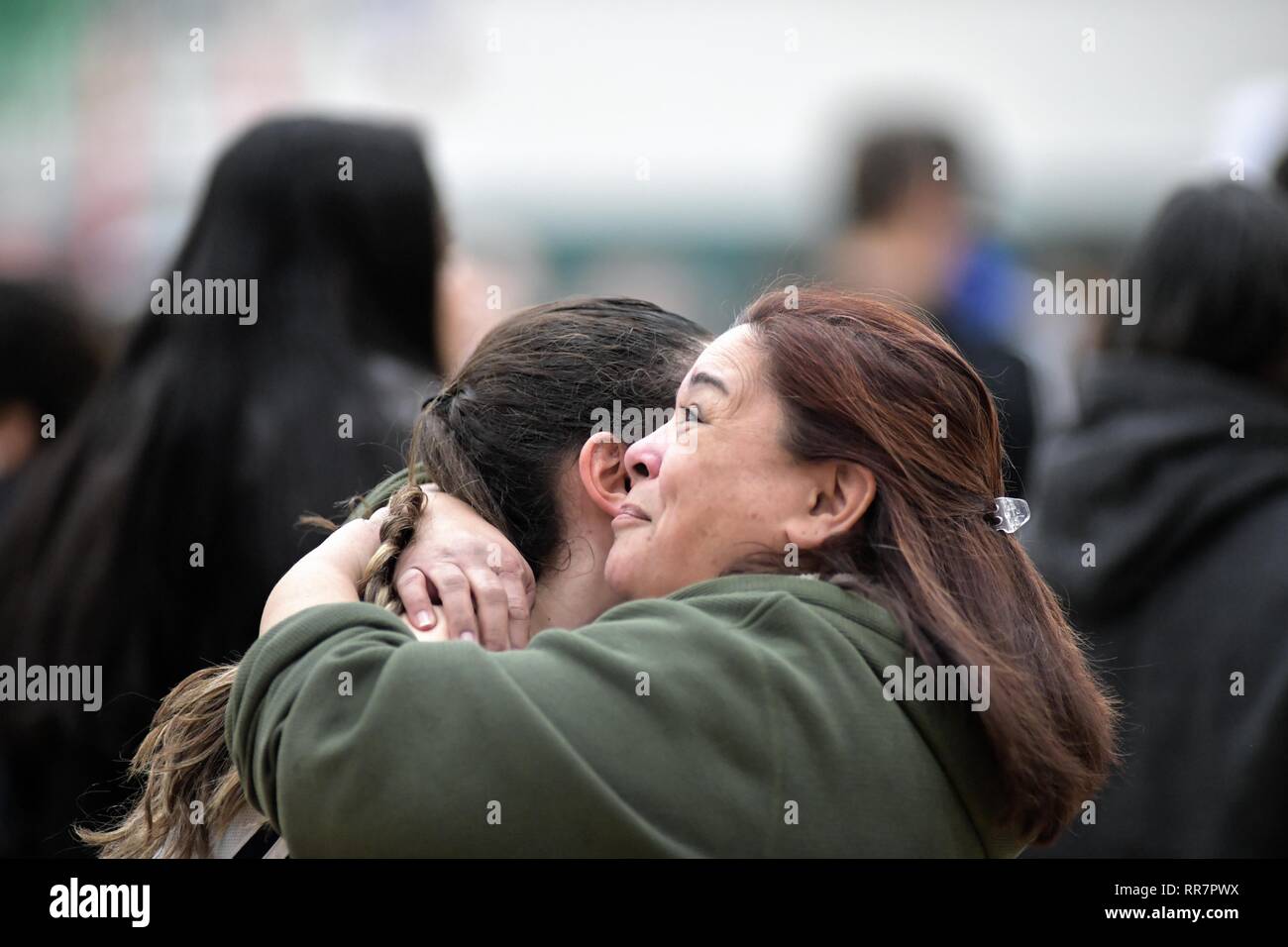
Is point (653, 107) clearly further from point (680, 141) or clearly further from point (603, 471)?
point (603, 471)

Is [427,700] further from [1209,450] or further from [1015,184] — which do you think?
[1015,184]

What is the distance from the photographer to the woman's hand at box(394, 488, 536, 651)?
1.92 m

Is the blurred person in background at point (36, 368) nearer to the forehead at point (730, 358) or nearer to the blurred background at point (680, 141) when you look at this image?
the blurred background at point (680, 141)

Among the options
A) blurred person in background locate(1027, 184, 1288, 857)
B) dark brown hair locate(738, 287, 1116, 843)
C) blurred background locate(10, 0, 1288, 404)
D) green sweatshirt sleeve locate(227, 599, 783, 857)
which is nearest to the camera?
green sweatshirt sleeve locate(227, 599, 783, 857)

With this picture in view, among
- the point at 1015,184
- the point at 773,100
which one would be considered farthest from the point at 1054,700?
the point at 773,100

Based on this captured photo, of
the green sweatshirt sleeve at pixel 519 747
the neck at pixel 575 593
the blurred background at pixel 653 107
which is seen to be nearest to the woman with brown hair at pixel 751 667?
the green sweatshirt sleeve at pixel 519 747

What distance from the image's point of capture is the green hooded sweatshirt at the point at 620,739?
5.32 feet

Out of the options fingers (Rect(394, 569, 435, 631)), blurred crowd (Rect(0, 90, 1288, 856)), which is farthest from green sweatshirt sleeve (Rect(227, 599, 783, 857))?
blurred crowd (Rect(0, 90, 1288, 856))

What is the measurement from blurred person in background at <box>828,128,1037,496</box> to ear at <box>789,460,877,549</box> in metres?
2.35

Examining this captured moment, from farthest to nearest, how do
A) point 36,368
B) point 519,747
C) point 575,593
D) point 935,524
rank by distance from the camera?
point 36,368, point 575,593, point 935,524, point 519,747

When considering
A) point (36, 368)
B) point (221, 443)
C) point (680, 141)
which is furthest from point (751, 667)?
point (680, 141)

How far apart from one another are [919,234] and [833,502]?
2.63 metres

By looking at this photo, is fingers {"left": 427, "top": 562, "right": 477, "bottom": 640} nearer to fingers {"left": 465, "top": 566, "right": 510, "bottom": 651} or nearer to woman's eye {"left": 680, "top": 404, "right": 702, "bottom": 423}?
fingers {"left": 465, "top": 566, "right": 510, "bottom": 651}

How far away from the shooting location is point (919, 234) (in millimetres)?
4406
